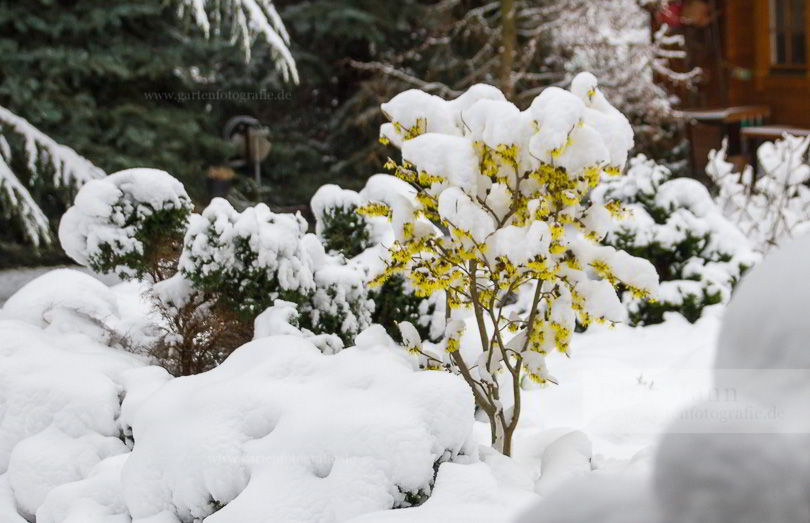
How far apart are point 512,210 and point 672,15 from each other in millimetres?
11068

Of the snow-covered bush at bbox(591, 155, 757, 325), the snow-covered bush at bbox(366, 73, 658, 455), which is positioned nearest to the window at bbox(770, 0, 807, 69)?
the snow-covered bush at bbox(591, 155, 757, 325)

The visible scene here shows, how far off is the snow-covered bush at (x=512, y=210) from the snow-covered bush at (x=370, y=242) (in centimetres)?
143

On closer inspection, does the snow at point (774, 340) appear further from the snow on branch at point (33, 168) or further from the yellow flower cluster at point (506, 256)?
the snow on branch at point (33, 168)

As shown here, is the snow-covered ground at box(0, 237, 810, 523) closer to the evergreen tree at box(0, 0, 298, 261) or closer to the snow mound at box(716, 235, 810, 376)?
the snow mound at box(716, 235, 810, 376)

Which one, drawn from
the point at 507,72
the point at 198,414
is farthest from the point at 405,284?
the point at 507,72

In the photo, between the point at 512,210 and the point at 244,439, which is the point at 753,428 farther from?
the point at 512,210

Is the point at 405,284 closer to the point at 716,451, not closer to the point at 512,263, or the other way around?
the point at 512,263

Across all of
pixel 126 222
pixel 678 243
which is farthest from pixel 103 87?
pixel 678 243

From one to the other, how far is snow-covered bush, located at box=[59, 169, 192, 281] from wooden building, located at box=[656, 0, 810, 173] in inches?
370

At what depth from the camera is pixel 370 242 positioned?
223 inches

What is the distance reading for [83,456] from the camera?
11.6 ft

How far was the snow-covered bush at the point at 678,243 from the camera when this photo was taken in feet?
20.7

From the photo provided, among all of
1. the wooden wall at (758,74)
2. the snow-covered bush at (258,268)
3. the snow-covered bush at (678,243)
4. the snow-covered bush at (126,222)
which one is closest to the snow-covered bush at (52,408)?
the snow-covered bush at (126,222)

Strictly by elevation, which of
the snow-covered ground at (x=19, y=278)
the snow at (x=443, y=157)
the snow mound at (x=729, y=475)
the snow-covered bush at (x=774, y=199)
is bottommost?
the snow-covered ground at (x=19, y=278)
